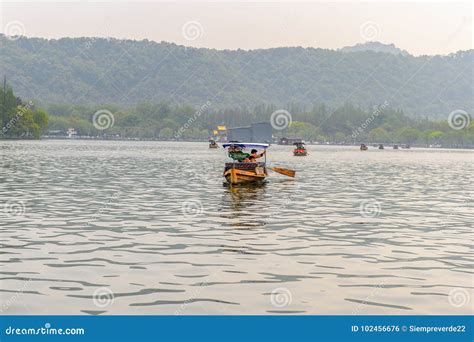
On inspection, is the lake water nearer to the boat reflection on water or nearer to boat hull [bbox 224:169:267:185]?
the boat reflection on water

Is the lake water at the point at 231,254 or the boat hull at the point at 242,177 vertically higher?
the boat hull at the point at 242,177

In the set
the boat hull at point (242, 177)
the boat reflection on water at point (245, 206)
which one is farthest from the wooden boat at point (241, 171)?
the boat reflection on water at point (245, 206)

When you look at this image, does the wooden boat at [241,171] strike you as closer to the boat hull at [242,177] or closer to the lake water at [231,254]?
the boat hull at [242,177]

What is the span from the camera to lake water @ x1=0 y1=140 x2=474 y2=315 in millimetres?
16281

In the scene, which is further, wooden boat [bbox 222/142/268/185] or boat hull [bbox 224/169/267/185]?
wooden boat [bbox 222/142/268/185]

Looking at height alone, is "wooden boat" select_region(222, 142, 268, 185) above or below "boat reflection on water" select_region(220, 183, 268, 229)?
above

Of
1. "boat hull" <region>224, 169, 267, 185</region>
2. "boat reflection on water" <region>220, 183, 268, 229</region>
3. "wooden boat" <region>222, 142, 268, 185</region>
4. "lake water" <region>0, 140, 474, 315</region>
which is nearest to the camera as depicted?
"lake water" <region>0, 140, 474, 315</region>

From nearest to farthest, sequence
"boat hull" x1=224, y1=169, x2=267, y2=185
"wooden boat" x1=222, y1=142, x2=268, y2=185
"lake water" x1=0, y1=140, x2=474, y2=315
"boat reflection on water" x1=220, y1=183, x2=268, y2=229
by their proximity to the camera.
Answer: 1. "lake water" x1=0, y1=140, x2=474, y2=315
2. "boat reflection on water" x1=220, y1=183, x2=268, y2=229
3. "boat hull" x1=224, y1=169, x2=267, y2=185
4. "wooden boat" x1=222, y1=142, x2=268, y2=185

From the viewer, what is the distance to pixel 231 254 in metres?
22.4

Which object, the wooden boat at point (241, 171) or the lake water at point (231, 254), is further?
the wooden boat at point (241, 171)

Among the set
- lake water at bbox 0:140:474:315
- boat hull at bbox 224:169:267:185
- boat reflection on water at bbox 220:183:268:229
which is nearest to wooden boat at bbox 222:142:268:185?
boat hull at bbox 224:169:267:185

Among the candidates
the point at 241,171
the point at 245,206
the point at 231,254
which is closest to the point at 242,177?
the point at 241,171

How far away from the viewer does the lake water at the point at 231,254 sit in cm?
1628
